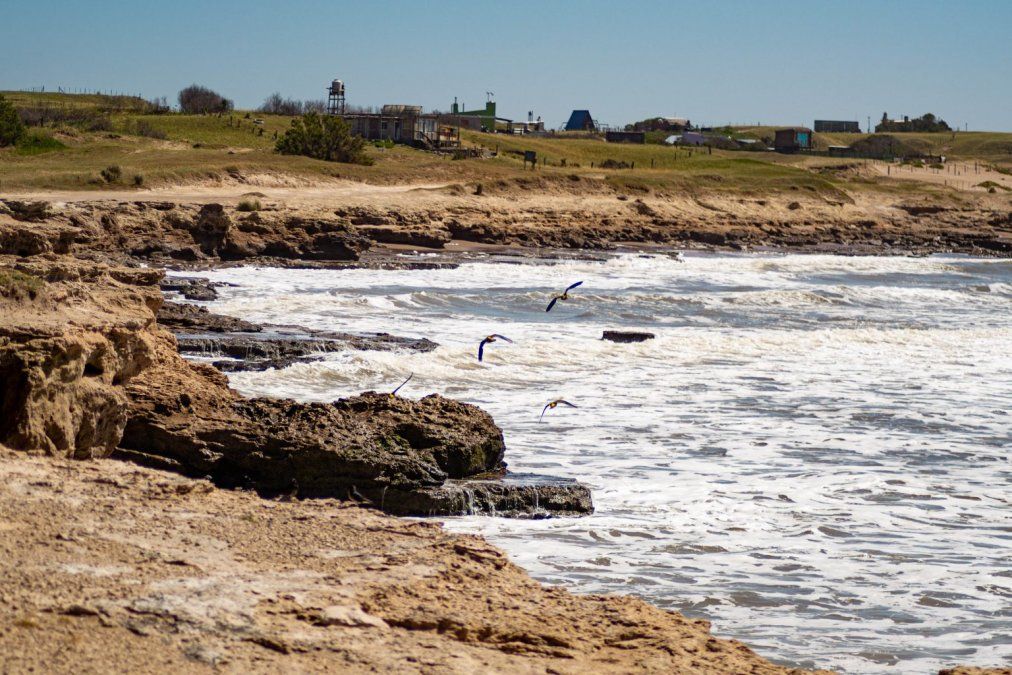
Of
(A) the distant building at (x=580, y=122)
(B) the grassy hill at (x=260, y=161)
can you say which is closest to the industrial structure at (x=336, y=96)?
(B) the grassy hill at (x=260, y=161)

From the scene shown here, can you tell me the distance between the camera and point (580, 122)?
9969cm

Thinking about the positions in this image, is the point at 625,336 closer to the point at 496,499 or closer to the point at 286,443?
the point at 496,499

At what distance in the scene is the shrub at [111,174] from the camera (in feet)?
111

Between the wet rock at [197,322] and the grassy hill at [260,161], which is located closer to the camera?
the wet rock at [197,322]

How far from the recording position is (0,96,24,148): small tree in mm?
41406

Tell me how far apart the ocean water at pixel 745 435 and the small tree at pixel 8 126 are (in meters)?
20.9

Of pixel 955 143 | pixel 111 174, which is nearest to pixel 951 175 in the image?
pixel 955 143

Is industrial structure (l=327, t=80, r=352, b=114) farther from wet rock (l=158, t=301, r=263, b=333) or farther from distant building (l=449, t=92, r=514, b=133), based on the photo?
wet rock (l=158, t=301, r=263, b=333)

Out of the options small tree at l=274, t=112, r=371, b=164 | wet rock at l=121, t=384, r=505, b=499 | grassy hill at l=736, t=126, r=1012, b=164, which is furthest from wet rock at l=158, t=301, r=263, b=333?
grassy hill at l=736, t=126, r=1012, b=164

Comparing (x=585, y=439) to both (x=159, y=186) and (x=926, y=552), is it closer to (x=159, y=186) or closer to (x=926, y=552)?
(x=926, y=552)

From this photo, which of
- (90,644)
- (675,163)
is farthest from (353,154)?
(90,644)

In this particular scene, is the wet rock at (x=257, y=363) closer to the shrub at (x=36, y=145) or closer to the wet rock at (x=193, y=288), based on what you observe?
the wet rock at (x=193, y=288)

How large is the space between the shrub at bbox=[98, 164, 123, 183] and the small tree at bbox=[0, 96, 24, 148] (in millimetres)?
9253

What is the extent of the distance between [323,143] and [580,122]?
57.0 metres
